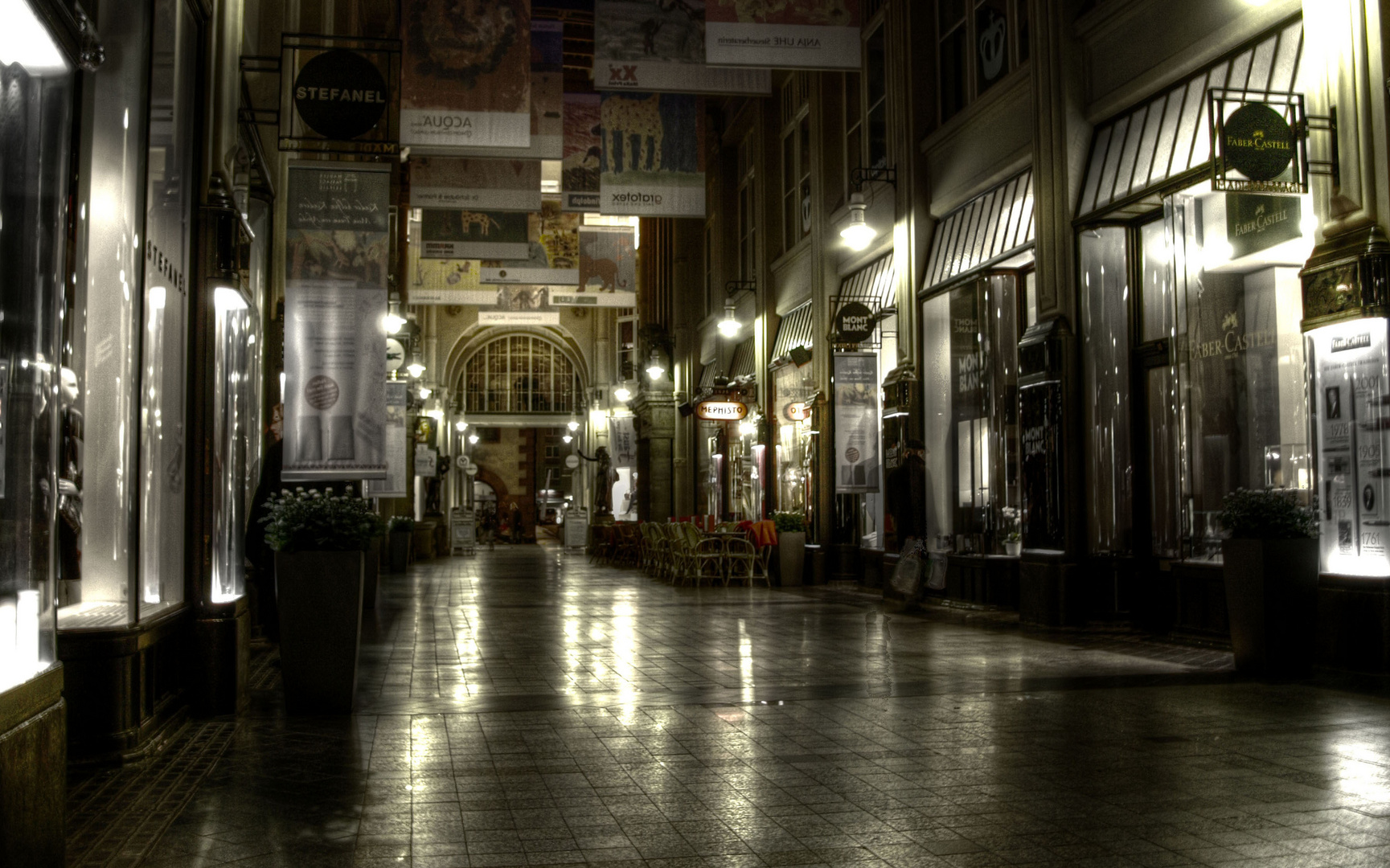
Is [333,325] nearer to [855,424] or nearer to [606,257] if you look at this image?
[855,424]

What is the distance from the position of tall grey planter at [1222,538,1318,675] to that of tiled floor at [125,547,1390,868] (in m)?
0.34

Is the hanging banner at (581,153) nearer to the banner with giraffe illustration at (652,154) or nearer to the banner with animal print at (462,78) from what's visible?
the banner with giraffe illustration at (652,154)

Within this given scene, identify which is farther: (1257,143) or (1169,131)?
(1169,131)

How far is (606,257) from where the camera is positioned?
25.1 metres

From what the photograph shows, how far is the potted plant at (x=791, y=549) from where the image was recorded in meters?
18.2

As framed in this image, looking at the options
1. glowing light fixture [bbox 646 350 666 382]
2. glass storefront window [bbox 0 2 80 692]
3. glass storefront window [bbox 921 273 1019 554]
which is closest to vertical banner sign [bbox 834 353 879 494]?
glass storefront window [bbox 921 273 1019 554]

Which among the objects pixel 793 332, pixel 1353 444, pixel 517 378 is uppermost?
pixel 517 378

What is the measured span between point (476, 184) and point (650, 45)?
4945 mm

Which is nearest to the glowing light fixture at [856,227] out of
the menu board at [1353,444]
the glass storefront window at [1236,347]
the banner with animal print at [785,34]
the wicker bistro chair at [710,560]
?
the banner with animal print at [785,34]

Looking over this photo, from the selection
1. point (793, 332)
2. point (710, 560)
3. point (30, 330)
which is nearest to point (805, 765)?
point (30, 330)

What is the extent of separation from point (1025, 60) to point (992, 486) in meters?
4.60

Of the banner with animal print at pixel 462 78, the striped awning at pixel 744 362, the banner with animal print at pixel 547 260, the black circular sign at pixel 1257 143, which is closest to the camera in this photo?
the black circular sign at pixel 1257 143

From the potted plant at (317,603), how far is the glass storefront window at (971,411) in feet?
26.1

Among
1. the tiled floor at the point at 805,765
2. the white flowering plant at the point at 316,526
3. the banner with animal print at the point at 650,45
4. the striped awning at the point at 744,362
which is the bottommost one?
the tiled floor at the point at 805,765
